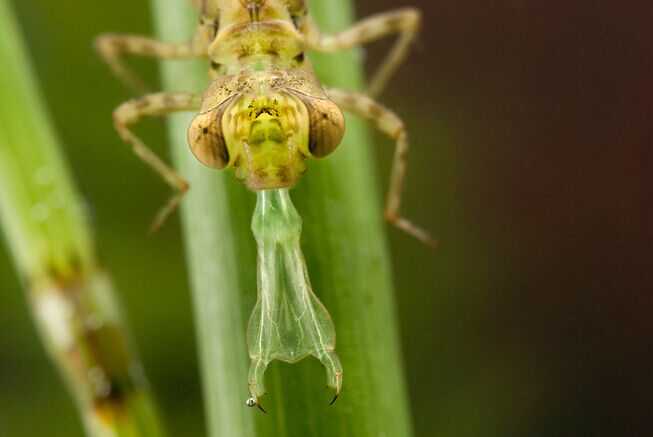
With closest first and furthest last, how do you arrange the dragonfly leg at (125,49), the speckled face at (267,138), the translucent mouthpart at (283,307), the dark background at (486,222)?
the translucent mouthpart at (283,307)
the speckled face at (267,138)
the dragonfly leg at (125,49)
the dark background at (486,222)

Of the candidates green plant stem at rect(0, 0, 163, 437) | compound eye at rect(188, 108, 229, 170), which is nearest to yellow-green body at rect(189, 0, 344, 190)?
compound eye at rect(188, 108, 229, 170)

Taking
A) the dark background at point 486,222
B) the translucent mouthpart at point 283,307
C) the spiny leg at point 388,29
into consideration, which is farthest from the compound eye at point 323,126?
the dark background at point 486,222

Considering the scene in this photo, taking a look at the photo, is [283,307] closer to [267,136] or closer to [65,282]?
[267,136]

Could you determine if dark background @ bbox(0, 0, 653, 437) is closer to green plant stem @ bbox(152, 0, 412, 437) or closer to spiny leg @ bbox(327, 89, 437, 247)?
spiny leg @ bbox(327, 89, 437, 247)

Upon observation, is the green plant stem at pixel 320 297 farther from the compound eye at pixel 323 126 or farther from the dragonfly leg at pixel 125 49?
the dragonfly leg at pixel 125 49

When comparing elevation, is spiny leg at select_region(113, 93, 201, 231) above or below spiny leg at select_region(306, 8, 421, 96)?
below

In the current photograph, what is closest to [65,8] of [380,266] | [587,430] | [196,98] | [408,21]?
[408,21]

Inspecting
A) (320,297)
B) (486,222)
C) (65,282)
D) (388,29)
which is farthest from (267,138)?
(486,222)
